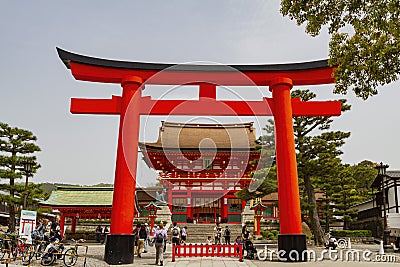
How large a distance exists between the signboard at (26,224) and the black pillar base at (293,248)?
315 inches

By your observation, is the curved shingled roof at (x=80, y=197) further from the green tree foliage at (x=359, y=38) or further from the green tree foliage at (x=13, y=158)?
the green tree foliage at (x=359, y=38)

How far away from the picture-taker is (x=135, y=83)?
12625 mm

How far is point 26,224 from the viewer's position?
12.9 m

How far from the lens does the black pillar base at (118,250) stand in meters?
11.4

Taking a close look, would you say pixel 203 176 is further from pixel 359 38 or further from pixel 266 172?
pixel 359 38

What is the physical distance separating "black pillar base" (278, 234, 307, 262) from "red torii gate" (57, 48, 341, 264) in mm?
28

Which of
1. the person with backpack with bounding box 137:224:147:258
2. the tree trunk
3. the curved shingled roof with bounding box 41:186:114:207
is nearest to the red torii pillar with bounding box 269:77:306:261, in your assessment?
the person with backpack with bounding box 137:224:147:258

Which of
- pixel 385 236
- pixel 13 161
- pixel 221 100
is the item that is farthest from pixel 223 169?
pixel 221 100

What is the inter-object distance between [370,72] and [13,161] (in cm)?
1999

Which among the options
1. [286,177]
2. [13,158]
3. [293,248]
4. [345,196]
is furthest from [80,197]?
[345,196]

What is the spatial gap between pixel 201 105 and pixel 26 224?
23.0 feet

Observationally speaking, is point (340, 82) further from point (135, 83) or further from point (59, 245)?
point (59, 245)

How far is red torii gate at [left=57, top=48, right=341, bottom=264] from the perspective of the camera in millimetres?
11773

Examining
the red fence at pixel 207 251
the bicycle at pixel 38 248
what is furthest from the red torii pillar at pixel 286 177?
the bicycle at pixel 38 248
